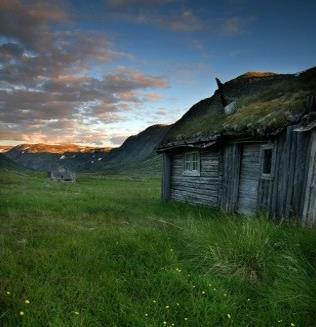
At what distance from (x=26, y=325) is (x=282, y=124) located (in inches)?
316

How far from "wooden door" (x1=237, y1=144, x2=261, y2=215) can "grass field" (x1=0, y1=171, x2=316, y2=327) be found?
4.87m

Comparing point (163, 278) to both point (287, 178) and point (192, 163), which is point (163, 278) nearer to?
point (287, 178)

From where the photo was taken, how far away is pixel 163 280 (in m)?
5.28

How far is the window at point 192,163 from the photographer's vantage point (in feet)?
51.4

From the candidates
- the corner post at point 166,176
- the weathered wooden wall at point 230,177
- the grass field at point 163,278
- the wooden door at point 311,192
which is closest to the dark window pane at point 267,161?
the weathered wooden wall at point 230,177

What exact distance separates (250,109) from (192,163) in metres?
4.30

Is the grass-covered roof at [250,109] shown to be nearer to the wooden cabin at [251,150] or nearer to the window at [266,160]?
the wooden cabin at [251,150]

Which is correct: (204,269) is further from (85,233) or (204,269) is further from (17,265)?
(85,233)

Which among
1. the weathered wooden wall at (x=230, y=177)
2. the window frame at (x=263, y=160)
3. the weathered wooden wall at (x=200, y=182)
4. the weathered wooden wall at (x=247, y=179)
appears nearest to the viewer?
the weathered wooden wall at (x=247, y=179)

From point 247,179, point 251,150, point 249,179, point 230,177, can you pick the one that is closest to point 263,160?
point 251,150

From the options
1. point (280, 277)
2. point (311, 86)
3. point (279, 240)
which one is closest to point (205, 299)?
point (280, 277)

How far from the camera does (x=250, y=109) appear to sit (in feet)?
41.6

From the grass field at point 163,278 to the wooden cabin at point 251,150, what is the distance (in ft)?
6.75

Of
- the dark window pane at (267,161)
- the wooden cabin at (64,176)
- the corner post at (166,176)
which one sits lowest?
the wooden cabin at (64,176)
